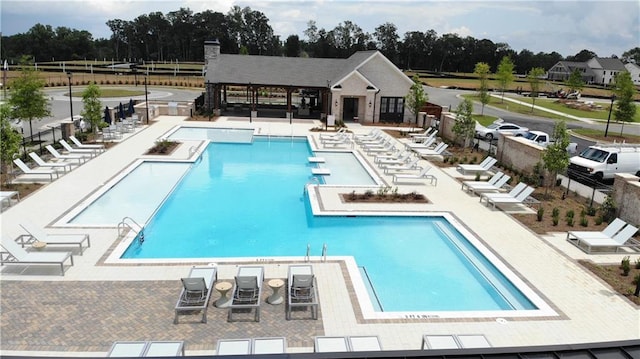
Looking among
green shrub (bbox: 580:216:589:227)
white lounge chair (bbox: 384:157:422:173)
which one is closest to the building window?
white lounge chair (bbox: 384:157:422:173)

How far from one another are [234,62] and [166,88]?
93.3ft

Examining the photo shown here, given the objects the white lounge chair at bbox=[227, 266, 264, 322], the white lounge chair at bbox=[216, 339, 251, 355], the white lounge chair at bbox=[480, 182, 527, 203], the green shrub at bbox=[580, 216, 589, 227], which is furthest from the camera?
the white lounge chair at bbox=[480, 182, 527, 203]

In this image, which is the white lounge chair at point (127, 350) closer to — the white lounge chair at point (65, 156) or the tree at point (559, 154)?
the white lounge chair at point (65, 156)

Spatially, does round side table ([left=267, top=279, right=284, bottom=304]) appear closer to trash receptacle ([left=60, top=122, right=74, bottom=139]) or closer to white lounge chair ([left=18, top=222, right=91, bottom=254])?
white lounge chair ([left=18, top=222, right=91, bottom=254])

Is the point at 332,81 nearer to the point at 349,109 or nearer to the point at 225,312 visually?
the point at 349,109

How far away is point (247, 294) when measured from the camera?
33.0 feet

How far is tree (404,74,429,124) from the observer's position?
111 ft

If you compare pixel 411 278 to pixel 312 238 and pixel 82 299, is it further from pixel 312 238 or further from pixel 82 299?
pixel 82 299

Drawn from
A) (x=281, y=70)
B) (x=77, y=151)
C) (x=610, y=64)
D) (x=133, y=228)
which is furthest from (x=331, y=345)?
(x=610, y=64)

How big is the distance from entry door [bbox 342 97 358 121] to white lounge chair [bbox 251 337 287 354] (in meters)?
32.9

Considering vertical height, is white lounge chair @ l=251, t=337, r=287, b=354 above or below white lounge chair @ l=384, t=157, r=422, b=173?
below

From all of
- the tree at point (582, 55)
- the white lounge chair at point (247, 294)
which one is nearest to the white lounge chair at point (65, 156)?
the white lounge chair at point (247, 294)

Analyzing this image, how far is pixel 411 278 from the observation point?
12.4m

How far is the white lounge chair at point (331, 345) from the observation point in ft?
24.7
